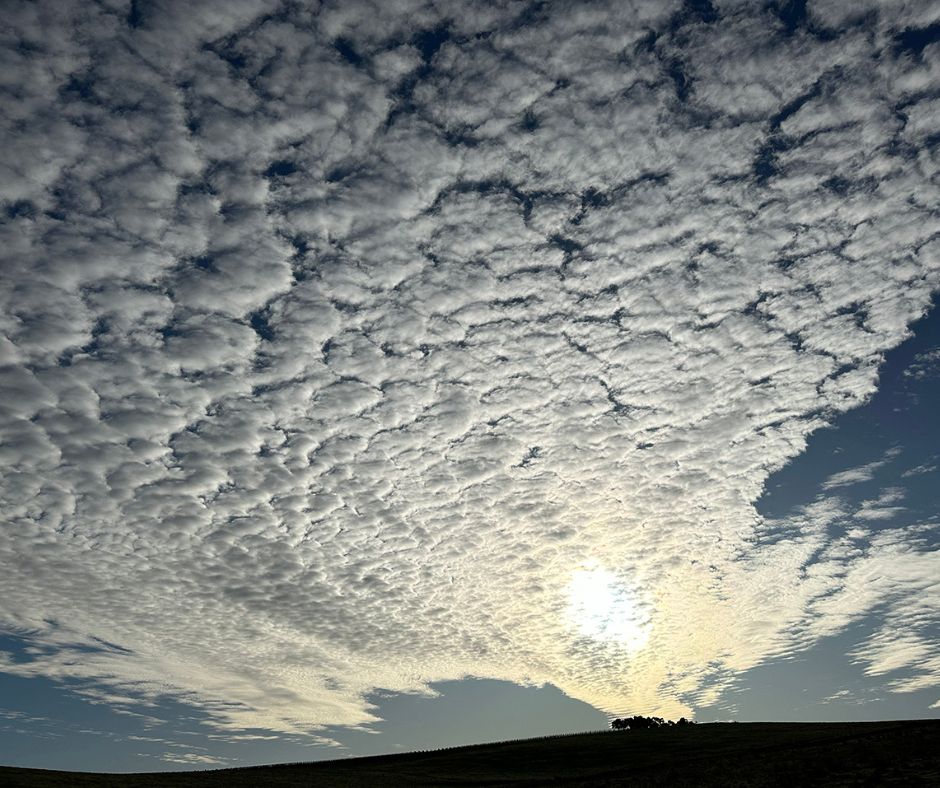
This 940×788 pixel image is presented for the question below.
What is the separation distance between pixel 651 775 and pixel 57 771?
4290cm

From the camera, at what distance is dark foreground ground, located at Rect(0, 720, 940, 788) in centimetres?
4066

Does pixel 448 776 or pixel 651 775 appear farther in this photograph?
pixel 448 776

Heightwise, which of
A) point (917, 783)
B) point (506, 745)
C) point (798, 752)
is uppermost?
point (506, 745)

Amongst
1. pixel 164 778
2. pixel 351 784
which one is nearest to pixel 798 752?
pixel 351 784

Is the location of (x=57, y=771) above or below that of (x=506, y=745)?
below

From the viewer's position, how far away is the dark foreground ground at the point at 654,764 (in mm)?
40656

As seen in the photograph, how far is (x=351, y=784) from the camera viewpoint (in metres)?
56.8

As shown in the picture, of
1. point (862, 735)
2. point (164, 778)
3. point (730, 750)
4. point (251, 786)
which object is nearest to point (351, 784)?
point (251, 786)

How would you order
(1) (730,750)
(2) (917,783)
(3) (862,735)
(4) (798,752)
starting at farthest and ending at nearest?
(1) (730,750) < (3) (862,735) < (4) (798,752) < (2) (917,783)

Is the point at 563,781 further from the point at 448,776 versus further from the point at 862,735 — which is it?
the point at 862,735

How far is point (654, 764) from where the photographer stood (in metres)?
59.3

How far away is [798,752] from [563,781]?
1772cm

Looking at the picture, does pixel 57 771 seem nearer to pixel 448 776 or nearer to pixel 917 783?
pixel 448 776

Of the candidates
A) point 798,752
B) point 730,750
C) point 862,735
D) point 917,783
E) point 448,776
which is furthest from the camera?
point 448,776
